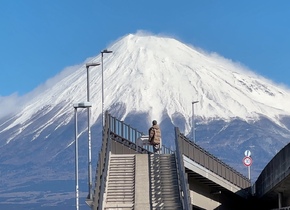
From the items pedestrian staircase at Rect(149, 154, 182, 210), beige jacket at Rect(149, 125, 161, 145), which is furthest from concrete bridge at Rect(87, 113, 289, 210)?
beige jacket at Rect(149, 125, 161, 145)

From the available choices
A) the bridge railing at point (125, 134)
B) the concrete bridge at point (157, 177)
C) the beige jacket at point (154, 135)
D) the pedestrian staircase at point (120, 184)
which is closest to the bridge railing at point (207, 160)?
the concrete bridge at point (157, 177)

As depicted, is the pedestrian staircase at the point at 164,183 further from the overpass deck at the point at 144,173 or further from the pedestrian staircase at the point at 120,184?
the pedestrian staircase at the point at 120,184

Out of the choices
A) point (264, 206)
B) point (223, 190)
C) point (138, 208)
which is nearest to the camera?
point (138, 208)

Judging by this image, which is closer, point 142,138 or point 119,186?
point 119,186

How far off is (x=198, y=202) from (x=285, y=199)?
162 inches

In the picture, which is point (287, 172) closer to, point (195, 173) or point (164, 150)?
point (195, 173)

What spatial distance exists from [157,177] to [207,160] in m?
11.0

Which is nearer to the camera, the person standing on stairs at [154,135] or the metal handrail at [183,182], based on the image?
the metal handrail at [183,182]

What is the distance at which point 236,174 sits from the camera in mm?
54938

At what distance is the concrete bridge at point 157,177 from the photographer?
114 feet

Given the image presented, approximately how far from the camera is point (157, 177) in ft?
122

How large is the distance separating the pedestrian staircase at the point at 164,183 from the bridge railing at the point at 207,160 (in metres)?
2.50

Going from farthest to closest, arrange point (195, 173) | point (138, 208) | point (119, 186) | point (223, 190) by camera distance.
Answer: point (223, 190)
point (195, 173)
point (119, 186)
point (138, 208)

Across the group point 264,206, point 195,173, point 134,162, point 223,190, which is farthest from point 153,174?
point 264,206
